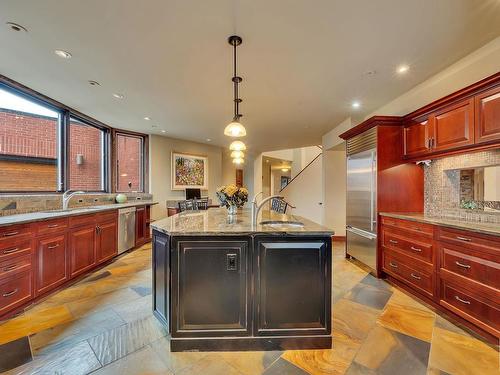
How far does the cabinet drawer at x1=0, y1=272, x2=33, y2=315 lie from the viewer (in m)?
2.16

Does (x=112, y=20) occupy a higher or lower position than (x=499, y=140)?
higher

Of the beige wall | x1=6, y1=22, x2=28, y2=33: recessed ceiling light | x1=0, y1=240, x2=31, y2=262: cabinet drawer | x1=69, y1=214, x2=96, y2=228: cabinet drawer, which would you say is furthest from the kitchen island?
the beige wall

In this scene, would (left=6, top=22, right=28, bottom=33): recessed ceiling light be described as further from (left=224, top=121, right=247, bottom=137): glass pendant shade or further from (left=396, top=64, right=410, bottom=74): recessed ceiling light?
(left=396, top=64, right=410, bottom=74): recessed ceiling light

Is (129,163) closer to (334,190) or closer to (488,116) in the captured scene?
(334,190)

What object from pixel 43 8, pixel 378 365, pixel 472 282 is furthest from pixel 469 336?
pixel 43 8

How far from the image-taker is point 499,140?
2.05m

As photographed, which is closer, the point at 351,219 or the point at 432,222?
the point at 432,222

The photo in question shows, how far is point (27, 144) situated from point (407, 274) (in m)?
5.52

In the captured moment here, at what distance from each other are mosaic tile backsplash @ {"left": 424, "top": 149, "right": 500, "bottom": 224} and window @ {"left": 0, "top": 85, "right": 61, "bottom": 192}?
18.5 ft

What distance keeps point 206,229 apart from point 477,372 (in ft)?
7.01

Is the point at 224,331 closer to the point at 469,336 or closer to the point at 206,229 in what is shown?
the point at 206,229

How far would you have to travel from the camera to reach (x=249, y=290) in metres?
1.82

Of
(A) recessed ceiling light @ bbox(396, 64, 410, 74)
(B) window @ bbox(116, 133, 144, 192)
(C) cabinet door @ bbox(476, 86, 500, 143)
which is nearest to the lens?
(C) cabinet door @ bbox(476, 86, 500, 143)

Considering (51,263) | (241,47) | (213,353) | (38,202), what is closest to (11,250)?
(51,263)
